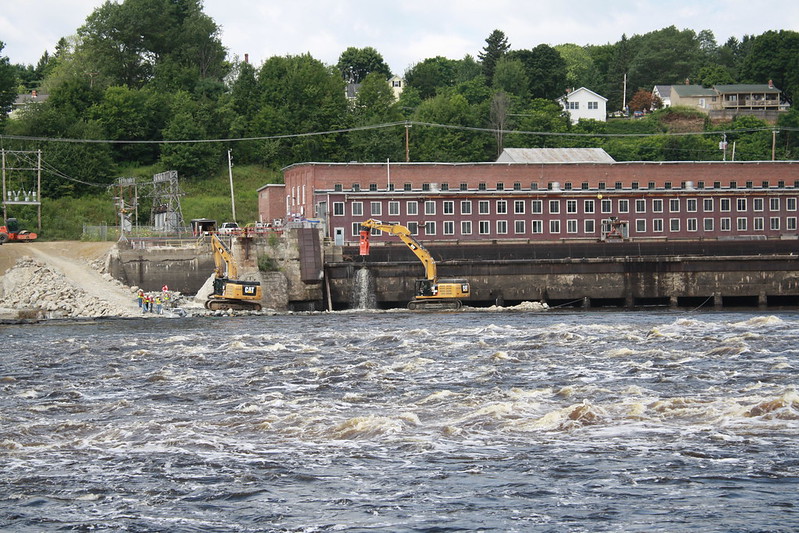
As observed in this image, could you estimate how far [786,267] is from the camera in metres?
67.9

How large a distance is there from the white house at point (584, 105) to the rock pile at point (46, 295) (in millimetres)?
94301

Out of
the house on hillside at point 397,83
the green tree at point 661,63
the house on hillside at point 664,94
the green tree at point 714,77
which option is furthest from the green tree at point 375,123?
the green tree at point 661,63

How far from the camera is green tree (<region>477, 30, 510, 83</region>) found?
5778 inches

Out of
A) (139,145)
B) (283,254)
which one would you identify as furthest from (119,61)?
(283,254)

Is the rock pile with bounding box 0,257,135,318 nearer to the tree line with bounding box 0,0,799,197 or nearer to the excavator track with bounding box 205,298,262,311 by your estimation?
the excavator track with bounding box 205,298,262,311

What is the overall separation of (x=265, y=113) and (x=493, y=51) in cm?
5186

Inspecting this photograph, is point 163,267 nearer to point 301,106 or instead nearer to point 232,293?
point 232,293

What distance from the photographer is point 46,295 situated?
61.6 m

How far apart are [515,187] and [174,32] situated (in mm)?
59509

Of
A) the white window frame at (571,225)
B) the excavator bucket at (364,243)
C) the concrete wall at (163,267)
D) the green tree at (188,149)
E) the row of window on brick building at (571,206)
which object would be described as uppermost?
the green tree at (188,149)

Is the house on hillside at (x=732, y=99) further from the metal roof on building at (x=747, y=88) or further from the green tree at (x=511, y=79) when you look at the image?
the green tree at (x=511, y=79)

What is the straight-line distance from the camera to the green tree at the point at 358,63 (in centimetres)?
16100

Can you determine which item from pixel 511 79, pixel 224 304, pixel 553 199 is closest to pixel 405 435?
pixel 224 304

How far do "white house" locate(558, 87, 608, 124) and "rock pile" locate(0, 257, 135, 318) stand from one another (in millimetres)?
94301
